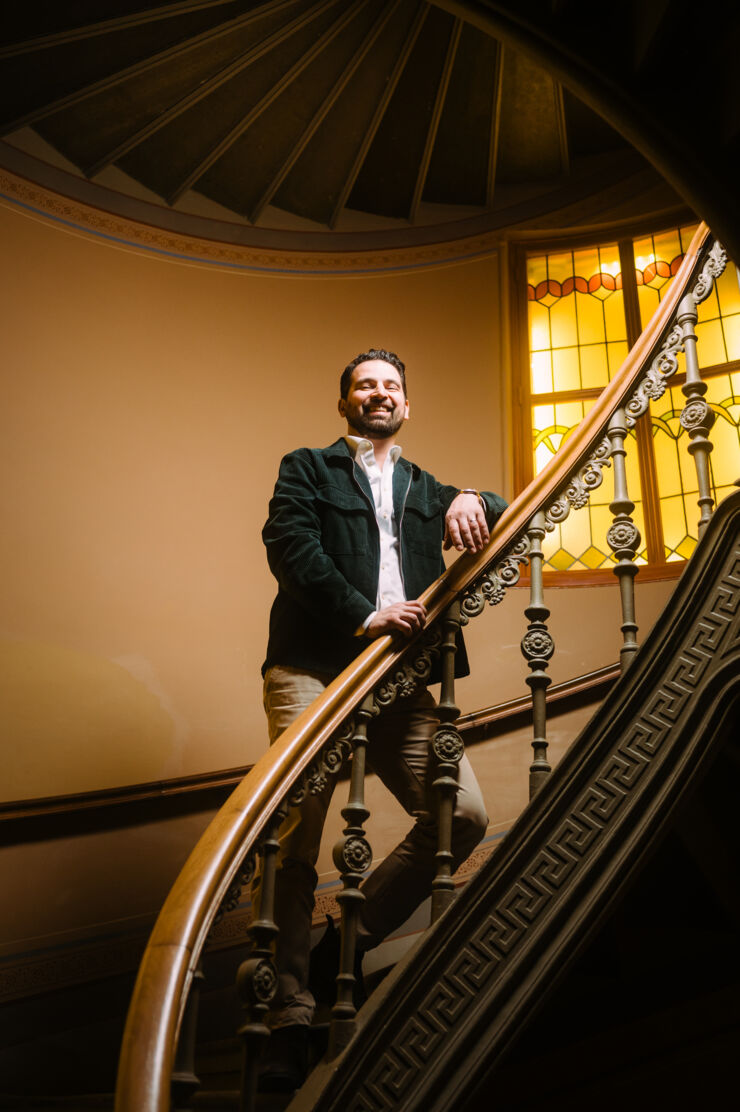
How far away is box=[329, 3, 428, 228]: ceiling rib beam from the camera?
5.13 m

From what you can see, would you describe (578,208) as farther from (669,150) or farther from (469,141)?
(669,150)

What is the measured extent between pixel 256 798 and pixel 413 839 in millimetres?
482

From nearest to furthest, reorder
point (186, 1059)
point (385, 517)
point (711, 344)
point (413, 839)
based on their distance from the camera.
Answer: point (186, 1059) < point (413, 839) < point (385, 517) < point (711, 344)

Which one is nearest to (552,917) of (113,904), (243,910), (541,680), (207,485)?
(541,680)

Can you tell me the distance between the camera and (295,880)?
218 centimetres

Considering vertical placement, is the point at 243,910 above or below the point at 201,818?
below

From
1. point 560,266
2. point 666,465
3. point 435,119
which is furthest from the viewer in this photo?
point 560,266

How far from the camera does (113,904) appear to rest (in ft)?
12.6

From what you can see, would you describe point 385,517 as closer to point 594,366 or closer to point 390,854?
point 390,854

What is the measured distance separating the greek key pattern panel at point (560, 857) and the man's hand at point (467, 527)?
1.77 ft

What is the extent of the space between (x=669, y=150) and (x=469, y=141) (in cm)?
422

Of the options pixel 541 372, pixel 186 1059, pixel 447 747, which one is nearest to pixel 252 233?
pixel 541 372

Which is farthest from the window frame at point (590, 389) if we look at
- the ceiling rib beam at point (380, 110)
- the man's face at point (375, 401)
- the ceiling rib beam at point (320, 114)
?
the man's face at point (375, 401)

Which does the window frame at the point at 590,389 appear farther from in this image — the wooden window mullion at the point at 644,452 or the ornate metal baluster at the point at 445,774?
the ornate metal baluster at the point at 445,774
